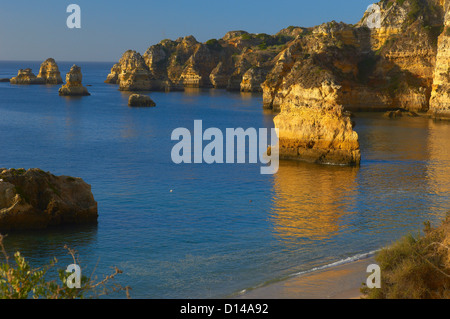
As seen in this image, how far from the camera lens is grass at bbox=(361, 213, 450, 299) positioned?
1733cm

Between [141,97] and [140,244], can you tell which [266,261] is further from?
[141,97]

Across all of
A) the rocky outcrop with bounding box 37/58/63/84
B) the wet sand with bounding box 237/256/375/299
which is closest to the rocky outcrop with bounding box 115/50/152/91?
the rocky outcrop with bounding box 37/58/63/84

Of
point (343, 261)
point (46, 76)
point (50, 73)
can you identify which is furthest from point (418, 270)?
point (46, 76)

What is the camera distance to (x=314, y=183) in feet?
137

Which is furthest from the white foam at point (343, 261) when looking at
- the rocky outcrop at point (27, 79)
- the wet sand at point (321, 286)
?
the rocky outcrop at point (27, 79)

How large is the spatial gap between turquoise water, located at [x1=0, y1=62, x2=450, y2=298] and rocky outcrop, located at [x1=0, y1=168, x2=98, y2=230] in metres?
0.84

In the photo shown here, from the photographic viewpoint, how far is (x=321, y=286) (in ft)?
69.1

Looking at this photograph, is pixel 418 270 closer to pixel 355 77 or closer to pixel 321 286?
pixel 321 286

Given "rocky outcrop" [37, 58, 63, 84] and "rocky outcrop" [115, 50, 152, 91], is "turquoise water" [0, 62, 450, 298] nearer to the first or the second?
"rocky outcrop" [115, 50, 152, 91]

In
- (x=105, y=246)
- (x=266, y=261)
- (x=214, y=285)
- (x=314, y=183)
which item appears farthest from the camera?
(x=314, y=183)

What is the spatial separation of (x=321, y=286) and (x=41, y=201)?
50.3ft

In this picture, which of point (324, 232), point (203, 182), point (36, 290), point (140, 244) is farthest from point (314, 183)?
point (36, 290)

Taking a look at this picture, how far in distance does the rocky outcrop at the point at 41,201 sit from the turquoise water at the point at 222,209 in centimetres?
84
